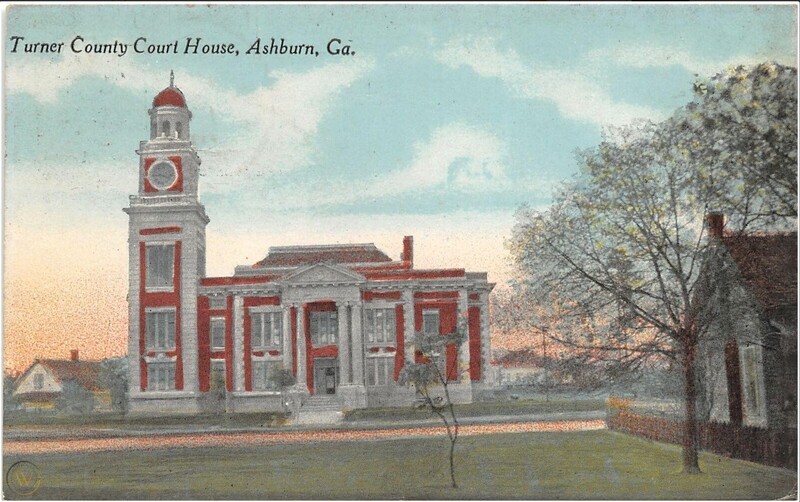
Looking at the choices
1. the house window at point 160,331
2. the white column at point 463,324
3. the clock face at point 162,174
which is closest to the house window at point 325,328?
the white column at point 463,324

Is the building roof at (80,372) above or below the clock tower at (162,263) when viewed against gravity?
below

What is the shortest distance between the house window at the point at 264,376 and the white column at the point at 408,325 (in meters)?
1.70

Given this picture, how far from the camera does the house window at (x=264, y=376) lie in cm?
1229

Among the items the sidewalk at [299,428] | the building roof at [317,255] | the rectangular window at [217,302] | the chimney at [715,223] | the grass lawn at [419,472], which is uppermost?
the chimney at [715,223]

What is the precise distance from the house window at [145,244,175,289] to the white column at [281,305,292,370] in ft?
5.11

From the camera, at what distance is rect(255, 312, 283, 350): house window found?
41.3 feet

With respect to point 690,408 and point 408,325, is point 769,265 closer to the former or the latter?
point 690,408

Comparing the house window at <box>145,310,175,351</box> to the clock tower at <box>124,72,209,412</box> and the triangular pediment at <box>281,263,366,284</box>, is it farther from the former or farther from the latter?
the triangular pediment at <box>281,263,366,284</box>

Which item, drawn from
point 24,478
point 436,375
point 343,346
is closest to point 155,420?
point 24,478

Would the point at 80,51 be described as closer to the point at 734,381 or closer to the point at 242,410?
the point at 242,410

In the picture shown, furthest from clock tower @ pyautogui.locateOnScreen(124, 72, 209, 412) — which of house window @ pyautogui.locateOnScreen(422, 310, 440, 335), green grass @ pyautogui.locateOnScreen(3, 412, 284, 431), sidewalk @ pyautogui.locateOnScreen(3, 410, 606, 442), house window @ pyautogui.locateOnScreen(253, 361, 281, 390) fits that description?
house window @ pyautogui.locateOnScreen(422, 310, 440, 335)

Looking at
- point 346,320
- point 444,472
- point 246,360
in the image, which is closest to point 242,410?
point 246,360

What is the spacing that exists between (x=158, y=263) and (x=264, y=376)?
1954 mm

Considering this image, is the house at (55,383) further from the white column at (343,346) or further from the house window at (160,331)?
the white column at (343,346)
